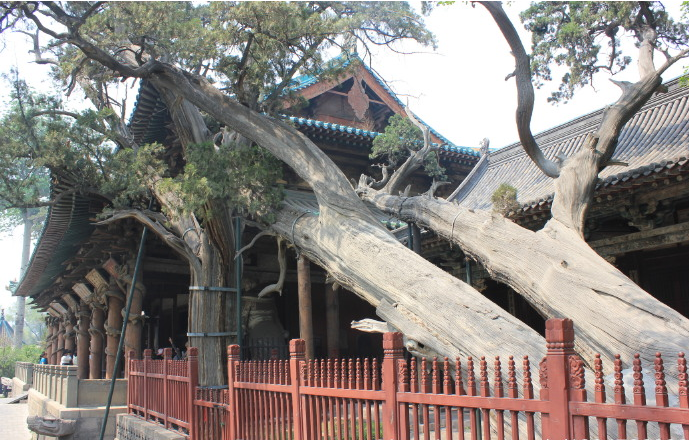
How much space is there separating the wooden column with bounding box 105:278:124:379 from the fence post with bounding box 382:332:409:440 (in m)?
9.59

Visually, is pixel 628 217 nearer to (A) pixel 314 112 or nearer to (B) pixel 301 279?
(B) pixel 301 279

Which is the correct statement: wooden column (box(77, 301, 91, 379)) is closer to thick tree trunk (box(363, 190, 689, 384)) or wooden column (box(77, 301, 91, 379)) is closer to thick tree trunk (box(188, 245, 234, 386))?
thick tree trunk (box(188, 245, 234, 386))

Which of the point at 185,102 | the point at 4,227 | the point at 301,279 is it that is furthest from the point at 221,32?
the point at 4,227

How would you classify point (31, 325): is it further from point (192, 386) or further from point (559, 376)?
point (559, 376)

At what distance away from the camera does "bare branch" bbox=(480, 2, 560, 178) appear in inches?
227

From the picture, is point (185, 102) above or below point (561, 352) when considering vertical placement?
above

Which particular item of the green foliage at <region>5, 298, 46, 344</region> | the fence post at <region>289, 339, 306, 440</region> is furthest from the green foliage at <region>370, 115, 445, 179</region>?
the green foliage at <region>5, 298, 46, 344</region>

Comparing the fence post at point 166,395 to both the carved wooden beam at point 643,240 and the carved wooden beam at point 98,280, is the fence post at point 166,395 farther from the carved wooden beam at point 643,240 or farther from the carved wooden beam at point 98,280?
the carved wooden beam at point 643,240

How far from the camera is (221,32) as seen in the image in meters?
7.43

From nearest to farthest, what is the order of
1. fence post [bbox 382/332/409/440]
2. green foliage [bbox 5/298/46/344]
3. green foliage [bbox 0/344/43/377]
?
1. fence post [bbox 382/332/409/440]
2. green foliage [bbox 0/344/43/377]
3. green foliage [bbox 5/298/46/344]

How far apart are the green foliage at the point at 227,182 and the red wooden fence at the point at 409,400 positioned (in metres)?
1.78

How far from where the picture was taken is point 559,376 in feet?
9.73

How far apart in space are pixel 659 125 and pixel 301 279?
593 centimetres

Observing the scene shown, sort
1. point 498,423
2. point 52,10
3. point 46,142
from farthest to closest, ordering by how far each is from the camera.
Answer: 1. point 46,142
2. point 52,10
3. point 498,423
